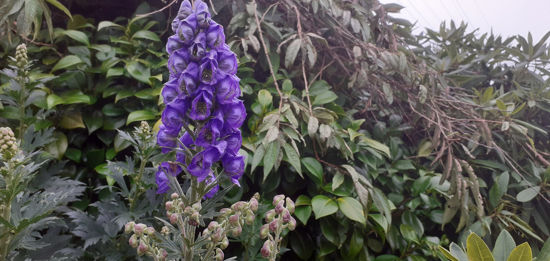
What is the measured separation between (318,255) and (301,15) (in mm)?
1007

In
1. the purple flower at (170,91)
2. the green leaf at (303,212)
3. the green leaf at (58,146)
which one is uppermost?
the purple flower at (170,91)

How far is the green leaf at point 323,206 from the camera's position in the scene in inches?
42.3

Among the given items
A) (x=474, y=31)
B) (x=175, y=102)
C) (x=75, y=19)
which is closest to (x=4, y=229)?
(x=175, y=102)

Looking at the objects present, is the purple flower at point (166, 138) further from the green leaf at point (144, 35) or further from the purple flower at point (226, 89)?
the green leaf at point (144, 35)

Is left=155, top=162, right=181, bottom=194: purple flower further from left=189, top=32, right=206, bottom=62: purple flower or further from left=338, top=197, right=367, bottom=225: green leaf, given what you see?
left=338, top=197, right=367, bottom=225: green leaf

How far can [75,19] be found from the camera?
147 cm

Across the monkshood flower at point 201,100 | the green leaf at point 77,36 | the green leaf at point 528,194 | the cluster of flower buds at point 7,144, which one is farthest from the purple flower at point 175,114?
the green leaf at point 528,194

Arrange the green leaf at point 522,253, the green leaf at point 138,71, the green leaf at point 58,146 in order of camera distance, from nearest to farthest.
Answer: the green leaf at point 522,253, the green leaf at point 58,146, the green leaf at point 138,71

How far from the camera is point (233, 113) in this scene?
64 cm

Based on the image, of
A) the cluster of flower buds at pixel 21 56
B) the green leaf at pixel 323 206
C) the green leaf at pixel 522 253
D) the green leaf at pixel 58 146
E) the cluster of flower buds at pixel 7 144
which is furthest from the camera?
the green leaf at pixel 58 146

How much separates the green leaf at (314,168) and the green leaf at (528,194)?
0.79 m

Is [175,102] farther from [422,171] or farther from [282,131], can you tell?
[422,171]

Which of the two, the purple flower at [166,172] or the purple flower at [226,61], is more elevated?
the purple flower at [226,61]

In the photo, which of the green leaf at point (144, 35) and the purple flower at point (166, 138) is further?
the green leaf at point (144, 35)
